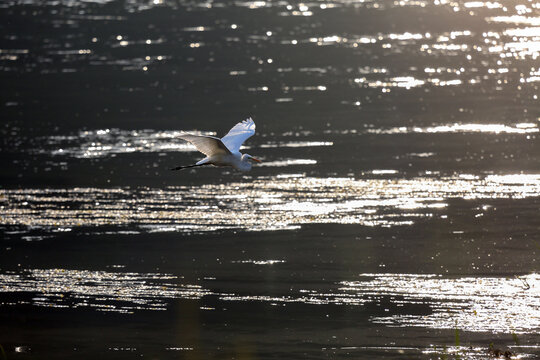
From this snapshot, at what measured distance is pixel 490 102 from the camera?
81.5ft

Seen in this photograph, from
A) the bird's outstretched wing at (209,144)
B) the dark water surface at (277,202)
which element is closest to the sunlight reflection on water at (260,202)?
the dark water surface at (277,202)

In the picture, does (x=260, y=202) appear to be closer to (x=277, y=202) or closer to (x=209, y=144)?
(x=277, y=202)

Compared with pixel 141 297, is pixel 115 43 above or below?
below

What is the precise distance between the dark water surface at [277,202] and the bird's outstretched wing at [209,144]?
142 centimetres

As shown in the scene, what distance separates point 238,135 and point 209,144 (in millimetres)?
1749

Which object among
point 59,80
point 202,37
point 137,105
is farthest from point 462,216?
point 202,37

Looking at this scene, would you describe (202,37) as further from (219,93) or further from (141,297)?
(141,297)

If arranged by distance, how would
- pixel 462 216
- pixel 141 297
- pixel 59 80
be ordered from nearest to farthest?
pixel 141 297 < pixel 462 216 < pixel 59 80

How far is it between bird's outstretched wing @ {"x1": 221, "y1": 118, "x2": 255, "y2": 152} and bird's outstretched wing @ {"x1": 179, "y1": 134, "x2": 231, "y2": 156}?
88 cm

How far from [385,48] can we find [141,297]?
2119cm

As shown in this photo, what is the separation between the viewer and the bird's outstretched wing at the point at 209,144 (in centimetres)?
1241

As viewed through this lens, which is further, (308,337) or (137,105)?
(137,105)

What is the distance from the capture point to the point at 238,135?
14.7 m

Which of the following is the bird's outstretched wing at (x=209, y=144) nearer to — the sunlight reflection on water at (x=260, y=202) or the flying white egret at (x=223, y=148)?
the flying white egret at (x=223, y=148)
